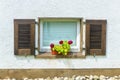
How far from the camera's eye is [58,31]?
21.9 feet

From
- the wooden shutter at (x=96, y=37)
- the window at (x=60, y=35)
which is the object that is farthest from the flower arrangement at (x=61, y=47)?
the wooden shutter at (x=96, y=37)

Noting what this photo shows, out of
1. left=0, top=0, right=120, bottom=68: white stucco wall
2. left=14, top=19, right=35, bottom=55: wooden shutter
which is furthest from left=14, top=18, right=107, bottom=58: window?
left=0, top=0, right=120, bottom=68: white stucco wall

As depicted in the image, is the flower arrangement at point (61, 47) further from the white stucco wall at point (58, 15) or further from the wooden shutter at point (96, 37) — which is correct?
the wooden shutter at point (96, 37)

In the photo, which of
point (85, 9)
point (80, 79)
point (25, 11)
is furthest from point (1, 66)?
point (85, 9)

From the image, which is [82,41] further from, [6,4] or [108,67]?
[6,4]

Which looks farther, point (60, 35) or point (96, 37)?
point (60, 35)

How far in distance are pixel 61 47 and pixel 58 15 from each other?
68cm

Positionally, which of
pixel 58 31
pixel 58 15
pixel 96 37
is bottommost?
pixel 96 37

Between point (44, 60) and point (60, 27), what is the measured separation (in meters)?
0.81

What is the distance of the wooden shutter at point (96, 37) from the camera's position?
21.1 ft

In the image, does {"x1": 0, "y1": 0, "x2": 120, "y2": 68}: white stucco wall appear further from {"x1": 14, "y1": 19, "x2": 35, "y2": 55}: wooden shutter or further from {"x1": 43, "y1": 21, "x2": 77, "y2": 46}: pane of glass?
{"x1": 43, "y1": 21, "x2": 77, "y2": 46}: pane of glass

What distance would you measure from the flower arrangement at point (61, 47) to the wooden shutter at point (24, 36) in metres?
0.43

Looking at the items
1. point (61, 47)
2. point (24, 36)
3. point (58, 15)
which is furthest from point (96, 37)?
point (24, 36)

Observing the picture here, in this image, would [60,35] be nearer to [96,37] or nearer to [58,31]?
[58,31]
